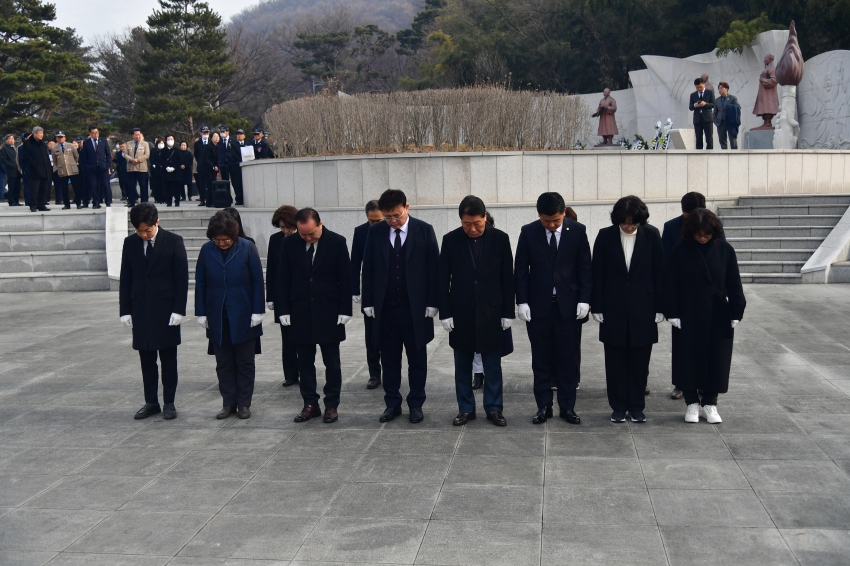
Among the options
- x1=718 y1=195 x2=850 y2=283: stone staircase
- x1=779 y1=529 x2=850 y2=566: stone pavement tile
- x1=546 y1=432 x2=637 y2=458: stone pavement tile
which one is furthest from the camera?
x1=718 y1=195 x2=850 y2=283: stone staircase

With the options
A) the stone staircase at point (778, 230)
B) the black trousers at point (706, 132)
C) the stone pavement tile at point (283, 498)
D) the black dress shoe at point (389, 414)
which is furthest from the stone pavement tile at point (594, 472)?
the black trousers at point (706, 132)

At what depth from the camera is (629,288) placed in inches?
247

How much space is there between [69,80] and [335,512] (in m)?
34.7

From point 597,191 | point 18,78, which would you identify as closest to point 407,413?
point 597,191

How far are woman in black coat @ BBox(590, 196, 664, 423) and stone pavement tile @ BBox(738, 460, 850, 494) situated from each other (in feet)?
3.66

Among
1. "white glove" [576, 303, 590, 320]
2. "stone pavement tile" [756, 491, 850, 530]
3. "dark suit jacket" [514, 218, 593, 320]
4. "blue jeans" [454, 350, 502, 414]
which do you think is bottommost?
"stone pavement tile" [756, 491, 850, 530]

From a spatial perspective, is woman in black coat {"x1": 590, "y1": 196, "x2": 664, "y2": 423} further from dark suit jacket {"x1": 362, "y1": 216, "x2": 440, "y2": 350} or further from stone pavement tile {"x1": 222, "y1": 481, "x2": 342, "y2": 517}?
stone pavement tile {"x1": 222, "y1": 481, "x2": 342, "y2": 517}

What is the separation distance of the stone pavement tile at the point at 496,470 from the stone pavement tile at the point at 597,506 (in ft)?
0.75

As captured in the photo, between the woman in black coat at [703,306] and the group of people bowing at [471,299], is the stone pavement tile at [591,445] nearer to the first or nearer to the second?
the group of people bowing at [471,299]

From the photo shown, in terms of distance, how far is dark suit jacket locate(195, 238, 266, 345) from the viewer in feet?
22.1

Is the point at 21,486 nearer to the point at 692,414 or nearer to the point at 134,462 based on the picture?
the point at 134,462

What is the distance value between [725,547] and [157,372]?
451 cm

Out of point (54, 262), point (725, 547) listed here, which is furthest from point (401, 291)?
point (54, 262)

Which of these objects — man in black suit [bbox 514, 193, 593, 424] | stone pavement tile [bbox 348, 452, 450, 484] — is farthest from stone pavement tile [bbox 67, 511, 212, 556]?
man in black suit [bbox 514, 193, 593, 424]
